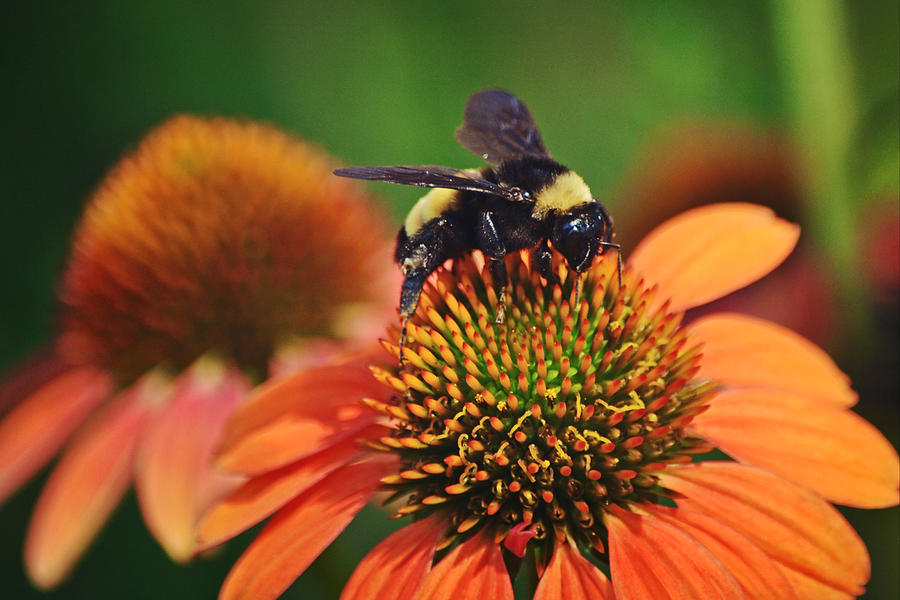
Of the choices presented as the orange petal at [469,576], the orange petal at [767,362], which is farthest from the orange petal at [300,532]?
the orange petal at [767,362]

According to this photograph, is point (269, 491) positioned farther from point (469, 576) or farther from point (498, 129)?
point (498, 129)

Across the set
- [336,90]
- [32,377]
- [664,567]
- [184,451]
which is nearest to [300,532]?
[664,567]

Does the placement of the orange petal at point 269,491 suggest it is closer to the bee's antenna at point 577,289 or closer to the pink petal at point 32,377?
the bee's antenna at point 577,289

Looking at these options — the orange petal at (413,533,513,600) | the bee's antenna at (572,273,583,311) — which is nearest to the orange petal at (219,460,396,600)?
the orange petal at (413,533,513,600)

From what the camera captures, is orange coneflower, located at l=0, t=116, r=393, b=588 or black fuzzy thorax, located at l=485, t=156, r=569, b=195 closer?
black fuzzy thorax, located at l=485, t=156, r=569, b=195

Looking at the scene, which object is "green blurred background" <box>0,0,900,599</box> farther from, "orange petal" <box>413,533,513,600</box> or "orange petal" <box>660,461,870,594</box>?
"orange petal" <box>413,533,513,600</box>
